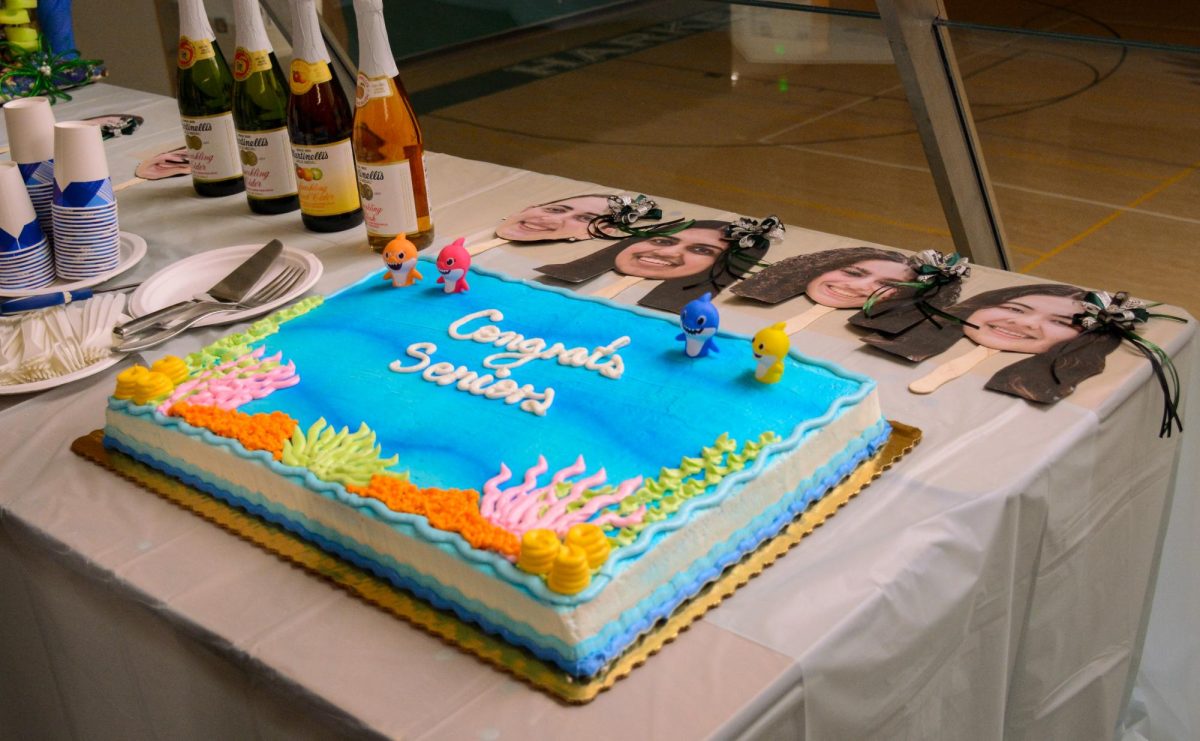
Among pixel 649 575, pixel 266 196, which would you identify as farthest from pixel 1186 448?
pixel 266 196

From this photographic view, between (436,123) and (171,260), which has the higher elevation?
(171,260)

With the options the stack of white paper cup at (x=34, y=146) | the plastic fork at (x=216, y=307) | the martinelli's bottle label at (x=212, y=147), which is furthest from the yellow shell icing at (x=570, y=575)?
the martinelli's bottle label at (x=212, y=147)

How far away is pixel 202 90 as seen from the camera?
1.46 m

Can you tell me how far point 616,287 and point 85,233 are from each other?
606mm

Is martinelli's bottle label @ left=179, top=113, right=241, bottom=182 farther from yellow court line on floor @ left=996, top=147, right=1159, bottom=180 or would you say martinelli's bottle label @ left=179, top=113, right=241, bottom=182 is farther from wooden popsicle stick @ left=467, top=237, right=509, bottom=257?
yellow court line on floor @ left=996, top=147, right=1159, bottom=180

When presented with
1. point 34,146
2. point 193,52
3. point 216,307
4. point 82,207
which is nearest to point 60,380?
point 216,307

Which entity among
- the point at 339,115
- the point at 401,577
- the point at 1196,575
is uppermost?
the point at 339,115

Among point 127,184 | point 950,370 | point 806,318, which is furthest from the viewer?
point 127,184

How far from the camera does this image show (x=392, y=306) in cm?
103

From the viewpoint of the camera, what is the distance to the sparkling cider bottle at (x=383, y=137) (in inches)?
46.9

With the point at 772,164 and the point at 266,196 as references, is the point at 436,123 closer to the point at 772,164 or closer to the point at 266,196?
the point at 772,164

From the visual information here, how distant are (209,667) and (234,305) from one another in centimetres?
52

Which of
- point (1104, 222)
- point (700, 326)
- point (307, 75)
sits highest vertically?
point (307, 75)

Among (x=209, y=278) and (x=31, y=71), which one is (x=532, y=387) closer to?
(x=209, y=278)
